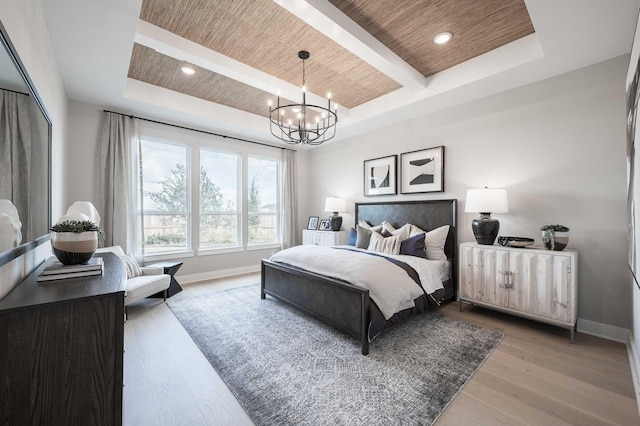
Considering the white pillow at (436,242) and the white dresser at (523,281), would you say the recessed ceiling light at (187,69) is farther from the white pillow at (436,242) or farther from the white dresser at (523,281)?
the white dresser at (523,281)

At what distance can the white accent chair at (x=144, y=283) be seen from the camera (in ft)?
9.71

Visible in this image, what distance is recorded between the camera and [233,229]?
524cm

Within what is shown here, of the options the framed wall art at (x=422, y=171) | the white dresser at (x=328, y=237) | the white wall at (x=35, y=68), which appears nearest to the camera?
the white wall at (x=35, y=68)

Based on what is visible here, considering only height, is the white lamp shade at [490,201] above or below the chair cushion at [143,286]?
above

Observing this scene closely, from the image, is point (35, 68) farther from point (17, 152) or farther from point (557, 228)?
point (557, 228)

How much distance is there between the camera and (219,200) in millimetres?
5051

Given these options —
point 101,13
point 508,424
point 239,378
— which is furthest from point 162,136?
point 508,424

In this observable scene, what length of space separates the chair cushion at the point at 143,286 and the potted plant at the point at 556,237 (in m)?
4.49

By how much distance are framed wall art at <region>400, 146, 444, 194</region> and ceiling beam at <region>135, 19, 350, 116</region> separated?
2.03m

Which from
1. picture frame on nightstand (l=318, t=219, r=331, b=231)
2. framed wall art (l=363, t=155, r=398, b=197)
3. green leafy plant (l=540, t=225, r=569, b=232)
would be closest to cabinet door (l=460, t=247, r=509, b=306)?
green leafy plant (l=540, t=225, r=569, b=232)

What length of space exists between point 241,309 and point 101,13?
3.15 metres

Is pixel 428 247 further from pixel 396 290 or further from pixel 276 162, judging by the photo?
pixel 276 162

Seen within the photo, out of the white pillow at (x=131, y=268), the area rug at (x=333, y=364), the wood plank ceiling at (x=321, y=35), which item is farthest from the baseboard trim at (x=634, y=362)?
the white pillow at (x=131, y=268)

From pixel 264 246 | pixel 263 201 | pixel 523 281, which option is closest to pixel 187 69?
pixel 263 201
